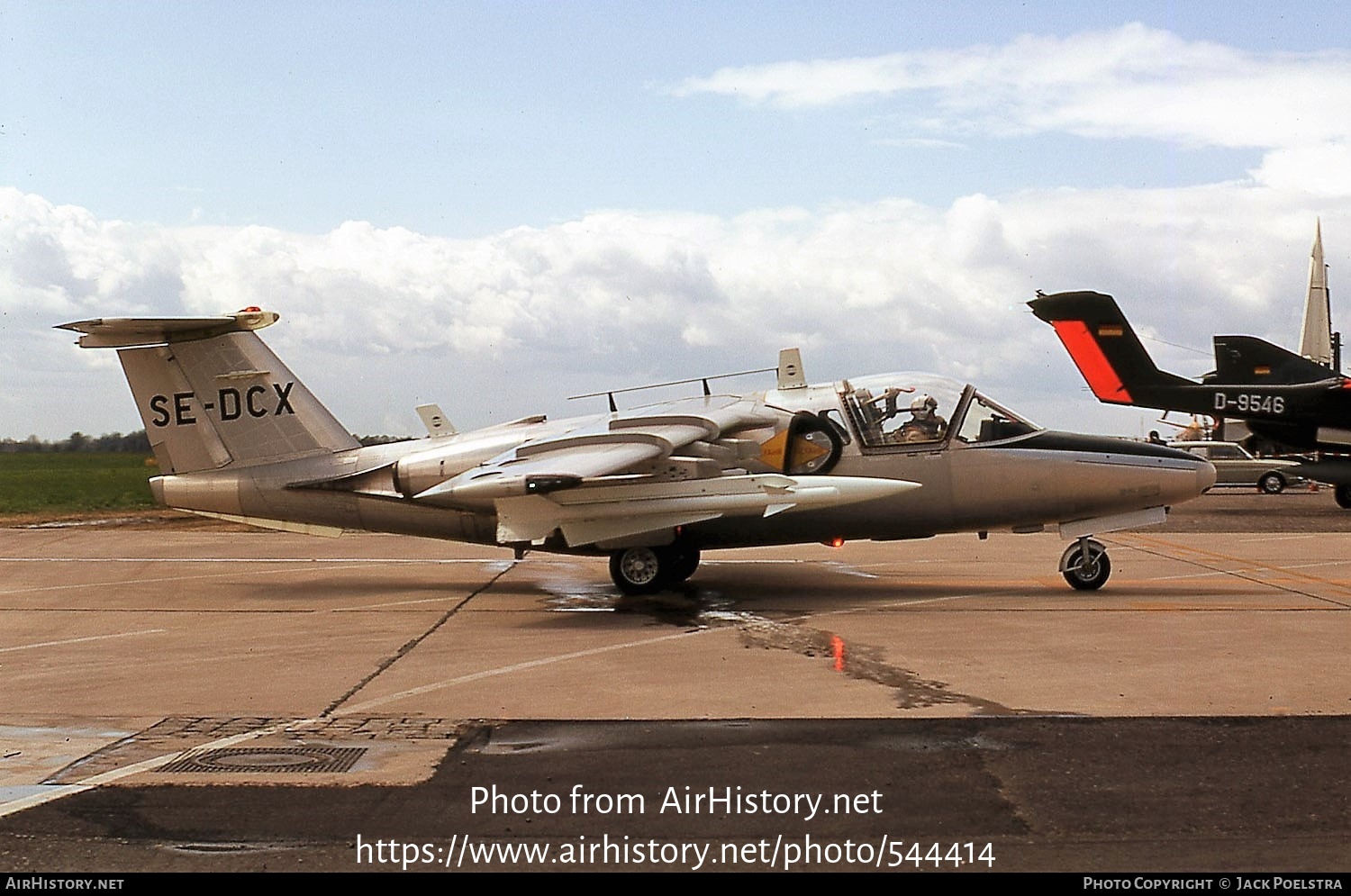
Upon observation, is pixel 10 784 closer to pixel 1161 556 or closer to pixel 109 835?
pixel 109 835

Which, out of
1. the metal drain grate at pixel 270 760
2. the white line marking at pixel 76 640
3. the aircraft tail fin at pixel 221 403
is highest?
the aircraft tail fin at pixel 221 403

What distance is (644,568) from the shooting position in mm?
14750

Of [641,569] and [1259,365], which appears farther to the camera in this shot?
[1259,365]

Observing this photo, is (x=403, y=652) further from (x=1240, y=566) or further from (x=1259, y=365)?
(x=1259, y=365)

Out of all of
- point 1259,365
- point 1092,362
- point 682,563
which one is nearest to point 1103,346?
point 1092,362

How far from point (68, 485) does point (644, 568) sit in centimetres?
3728

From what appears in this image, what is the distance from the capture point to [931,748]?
7.46 metres

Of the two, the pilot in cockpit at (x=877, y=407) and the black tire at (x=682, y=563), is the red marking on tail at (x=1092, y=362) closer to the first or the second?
the pilot in cockpit at (x=877, y=407)

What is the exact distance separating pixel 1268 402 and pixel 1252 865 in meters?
30.6

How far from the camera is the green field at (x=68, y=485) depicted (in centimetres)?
3269

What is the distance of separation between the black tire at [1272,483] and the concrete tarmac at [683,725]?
1048 inches

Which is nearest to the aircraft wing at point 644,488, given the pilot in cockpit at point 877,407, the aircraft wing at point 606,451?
the aircraft wing at point 606,451

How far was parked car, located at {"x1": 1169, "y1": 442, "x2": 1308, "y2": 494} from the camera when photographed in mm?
40812

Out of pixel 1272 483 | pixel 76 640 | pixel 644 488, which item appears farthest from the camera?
pixel 1272 483
